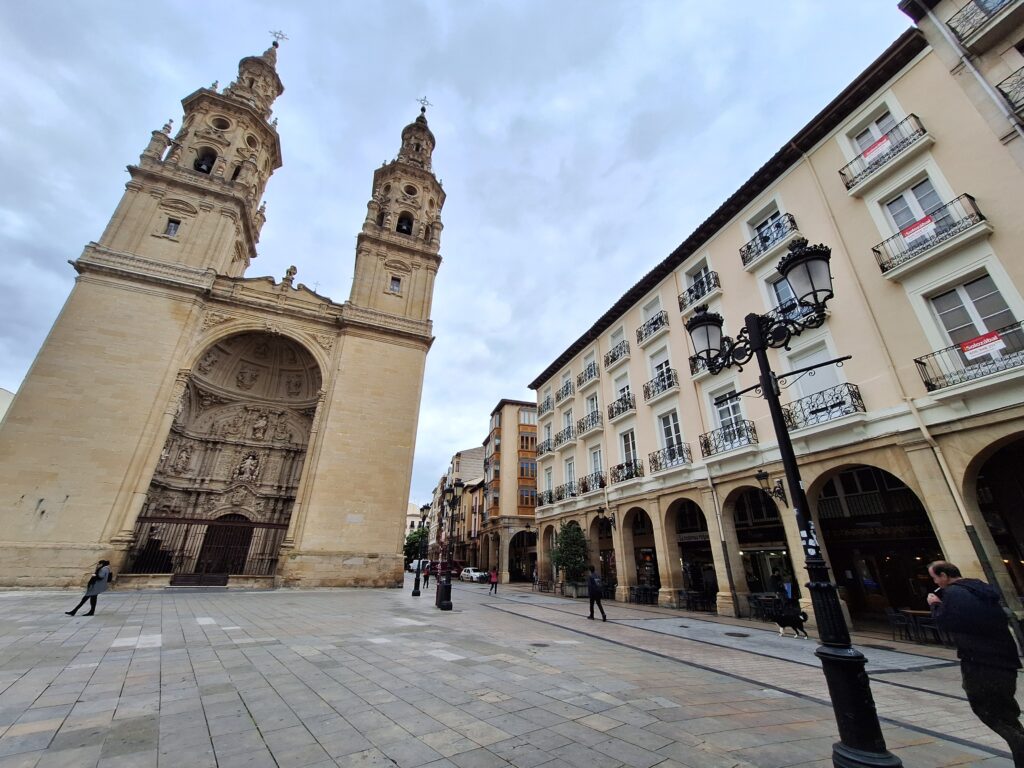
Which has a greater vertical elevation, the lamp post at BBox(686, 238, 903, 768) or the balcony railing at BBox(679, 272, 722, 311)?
the balcony railing at BBox(679, 272, 722, 311)

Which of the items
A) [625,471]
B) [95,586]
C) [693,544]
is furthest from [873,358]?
[95,586]

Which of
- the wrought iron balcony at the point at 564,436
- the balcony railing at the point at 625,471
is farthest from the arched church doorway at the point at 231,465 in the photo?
the balcony railing at the point at 625,471

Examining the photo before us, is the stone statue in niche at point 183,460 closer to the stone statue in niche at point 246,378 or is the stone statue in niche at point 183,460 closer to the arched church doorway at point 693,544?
the stone statue in niche at point 246,378

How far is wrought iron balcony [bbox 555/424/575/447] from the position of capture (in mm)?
21438

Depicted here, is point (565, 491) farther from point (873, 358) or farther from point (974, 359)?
point (974, 359)

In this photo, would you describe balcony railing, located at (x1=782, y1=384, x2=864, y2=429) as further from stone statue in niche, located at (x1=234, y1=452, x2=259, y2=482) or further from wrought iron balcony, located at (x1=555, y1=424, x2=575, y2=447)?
stone statue in niche, located at (x1=234, y1=452, x2=259, y2=482)

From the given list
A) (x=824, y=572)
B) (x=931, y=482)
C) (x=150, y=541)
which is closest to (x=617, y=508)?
(x=931, y=482)

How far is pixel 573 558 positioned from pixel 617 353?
31.7 ft

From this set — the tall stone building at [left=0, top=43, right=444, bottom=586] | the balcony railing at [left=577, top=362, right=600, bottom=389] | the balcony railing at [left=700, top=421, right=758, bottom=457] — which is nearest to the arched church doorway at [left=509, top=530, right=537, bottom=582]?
the tall stone building at [left=0, top=43, right=444, bottom=586]

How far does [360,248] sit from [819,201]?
2374 centimetres

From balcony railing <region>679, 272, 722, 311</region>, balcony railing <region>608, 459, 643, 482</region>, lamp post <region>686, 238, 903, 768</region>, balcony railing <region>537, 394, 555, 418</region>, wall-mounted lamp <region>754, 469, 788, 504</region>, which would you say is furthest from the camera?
balcony railing <region>537, 394, 555, 418</region>

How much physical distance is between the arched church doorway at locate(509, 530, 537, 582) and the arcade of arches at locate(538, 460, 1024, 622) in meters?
18.0

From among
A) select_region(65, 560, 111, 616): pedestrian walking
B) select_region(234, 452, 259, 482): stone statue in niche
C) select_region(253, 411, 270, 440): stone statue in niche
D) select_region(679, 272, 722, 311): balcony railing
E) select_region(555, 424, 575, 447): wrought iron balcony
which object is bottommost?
select_region(65, 560, 111, 616): pedestrian walking

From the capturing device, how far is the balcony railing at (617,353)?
61.0 feet
